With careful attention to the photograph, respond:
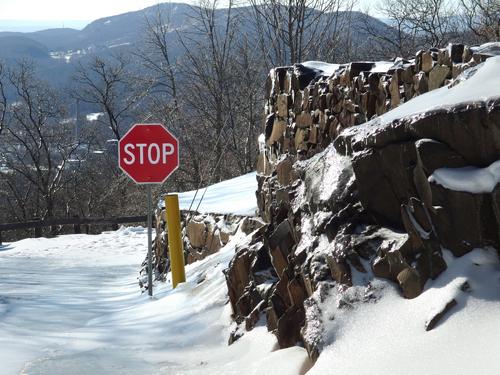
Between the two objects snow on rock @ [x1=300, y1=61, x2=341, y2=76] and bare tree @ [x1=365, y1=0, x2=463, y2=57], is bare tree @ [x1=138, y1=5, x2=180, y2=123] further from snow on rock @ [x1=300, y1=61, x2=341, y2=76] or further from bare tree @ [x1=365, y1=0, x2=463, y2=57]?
snow on rock @ [x1=300, y1=61, x2=341, y2=76]

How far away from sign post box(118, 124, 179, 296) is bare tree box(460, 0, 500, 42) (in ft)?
24.4

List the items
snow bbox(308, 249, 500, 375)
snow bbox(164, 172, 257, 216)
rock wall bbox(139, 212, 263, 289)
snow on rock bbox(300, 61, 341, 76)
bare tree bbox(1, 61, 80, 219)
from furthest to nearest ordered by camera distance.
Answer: bare tree bbox(1, 61, 80, 219) → snow bbox(164, 172, 257, 216) → rock wall bbox(139, 212, 263, 289) → snow on rock bbox(300, 61, 341, 76) → snow bbox(308, 249, 500, 375)

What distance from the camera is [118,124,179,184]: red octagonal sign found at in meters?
6.59

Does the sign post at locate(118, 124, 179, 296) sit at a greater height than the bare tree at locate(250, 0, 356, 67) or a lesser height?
lesser

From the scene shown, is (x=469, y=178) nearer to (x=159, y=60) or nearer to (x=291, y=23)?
(x=291, y=23)

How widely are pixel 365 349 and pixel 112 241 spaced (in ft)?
48.1

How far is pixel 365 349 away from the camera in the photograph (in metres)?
2.57

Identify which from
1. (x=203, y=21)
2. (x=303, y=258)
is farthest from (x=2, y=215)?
(x=303, y=258)

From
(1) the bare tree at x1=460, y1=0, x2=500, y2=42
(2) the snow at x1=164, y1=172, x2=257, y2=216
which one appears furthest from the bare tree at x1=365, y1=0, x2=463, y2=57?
(2) the snow at x1=164, y1=172, x2=257, y2=216

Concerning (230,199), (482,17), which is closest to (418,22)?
(482,17)

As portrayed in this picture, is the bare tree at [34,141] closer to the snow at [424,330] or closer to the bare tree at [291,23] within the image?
the bare tree at [291,23]

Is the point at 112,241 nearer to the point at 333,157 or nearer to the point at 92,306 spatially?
the point at 92,306

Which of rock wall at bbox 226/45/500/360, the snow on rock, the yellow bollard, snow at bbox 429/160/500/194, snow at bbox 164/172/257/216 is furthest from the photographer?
snow at bbox 164/172/257/216

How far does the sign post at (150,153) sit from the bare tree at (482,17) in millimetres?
7451
